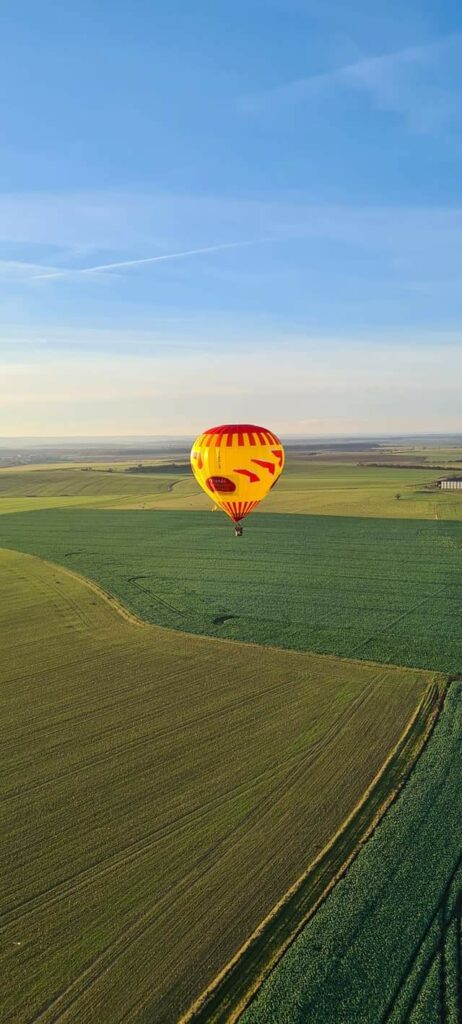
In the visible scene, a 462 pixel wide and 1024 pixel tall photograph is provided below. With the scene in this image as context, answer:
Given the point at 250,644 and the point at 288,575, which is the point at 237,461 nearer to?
the point at 250,644

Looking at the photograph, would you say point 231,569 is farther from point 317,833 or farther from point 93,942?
point 93,942

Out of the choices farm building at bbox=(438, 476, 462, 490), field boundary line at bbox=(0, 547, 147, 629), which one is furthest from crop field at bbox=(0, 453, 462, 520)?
field boundary line at bbox=(0, 547, 147, 629)

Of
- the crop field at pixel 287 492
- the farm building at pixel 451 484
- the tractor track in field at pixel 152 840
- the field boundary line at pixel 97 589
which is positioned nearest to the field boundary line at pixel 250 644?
the field boundary line at pixel 97 589

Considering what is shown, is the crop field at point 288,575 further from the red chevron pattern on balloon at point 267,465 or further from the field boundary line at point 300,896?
the red chevron pattern on balloon at point 267,465

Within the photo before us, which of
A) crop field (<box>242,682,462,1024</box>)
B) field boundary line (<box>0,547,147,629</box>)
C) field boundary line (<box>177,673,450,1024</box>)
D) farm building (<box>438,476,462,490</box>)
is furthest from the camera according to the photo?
farm building (<box>438,476,462,490</box>)

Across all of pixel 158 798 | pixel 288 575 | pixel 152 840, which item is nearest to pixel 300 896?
pixel 152 840

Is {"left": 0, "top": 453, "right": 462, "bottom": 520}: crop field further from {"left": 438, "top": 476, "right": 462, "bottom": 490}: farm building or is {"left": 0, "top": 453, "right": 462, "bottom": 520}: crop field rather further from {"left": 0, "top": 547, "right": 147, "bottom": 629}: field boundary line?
{"left": 0, "top": 547, "right": 147, "bottom": 629}: field boundary line

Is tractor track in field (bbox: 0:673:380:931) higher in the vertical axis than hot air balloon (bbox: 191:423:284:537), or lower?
lower
